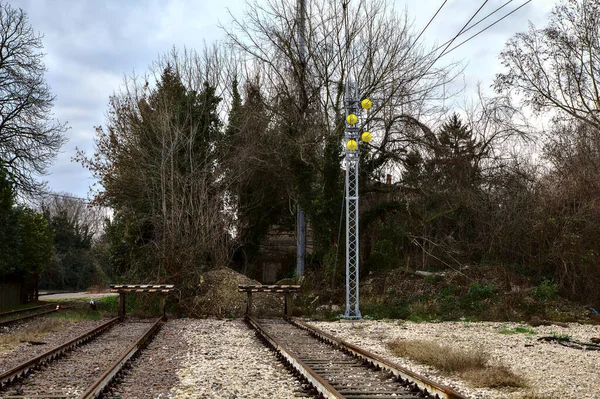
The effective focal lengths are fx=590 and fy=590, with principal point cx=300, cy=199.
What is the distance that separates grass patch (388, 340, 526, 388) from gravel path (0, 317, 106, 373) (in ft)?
20.8

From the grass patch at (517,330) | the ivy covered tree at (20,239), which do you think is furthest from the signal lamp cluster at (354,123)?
the ivy covered tree at (20,239)

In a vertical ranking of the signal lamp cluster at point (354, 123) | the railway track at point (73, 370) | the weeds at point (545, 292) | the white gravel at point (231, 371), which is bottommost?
the white gravel at point (231, 371)

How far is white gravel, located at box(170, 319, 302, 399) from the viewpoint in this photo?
7.03m

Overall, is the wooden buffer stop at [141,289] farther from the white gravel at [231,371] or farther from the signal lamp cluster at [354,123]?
the signal lamp cluster at [354,123]

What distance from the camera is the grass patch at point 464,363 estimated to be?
763 cm

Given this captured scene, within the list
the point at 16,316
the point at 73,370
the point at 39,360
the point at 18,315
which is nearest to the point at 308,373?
the point at 73,370

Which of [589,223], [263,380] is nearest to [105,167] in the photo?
[589,223]

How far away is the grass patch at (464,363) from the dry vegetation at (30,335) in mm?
7547

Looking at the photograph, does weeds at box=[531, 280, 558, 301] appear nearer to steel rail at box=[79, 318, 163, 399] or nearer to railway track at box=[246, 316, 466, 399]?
railway track at box=[246, 316, 466, 399]

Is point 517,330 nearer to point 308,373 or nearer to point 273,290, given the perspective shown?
point 273,290

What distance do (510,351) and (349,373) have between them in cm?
445

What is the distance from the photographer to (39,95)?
1104 inches

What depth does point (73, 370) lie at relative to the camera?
28.1ft

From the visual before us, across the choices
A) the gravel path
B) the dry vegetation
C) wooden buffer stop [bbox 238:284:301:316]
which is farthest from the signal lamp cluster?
the dry vegetation
